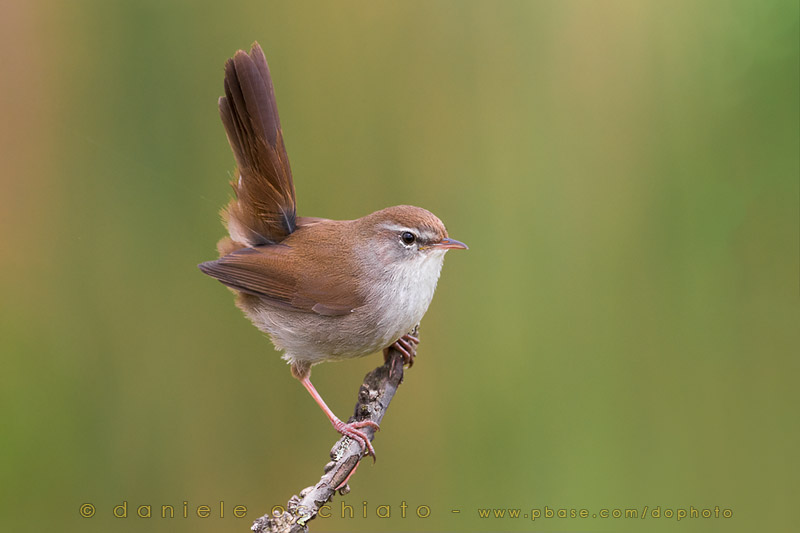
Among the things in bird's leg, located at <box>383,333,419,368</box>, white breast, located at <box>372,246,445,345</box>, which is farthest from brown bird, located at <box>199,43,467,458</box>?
bird's leg, located at <box>383,333,419,368</box>

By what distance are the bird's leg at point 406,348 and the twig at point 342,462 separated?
19 mm

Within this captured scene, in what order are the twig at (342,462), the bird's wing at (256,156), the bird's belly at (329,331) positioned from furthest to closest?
the bird's belly at (329,331)
the bird's wing at (256,156)
the twig at (342,462)

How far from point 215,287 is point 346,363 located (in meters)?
0.66

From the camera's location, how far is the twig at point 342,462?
2.15 m

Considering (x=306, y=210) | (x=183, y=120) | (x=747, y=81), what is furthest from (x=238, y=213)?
(x=747, y=81)

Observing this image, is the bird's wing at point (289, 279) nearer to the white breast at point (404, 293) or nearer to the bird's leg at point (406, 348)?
the white breast at point (404, 293)

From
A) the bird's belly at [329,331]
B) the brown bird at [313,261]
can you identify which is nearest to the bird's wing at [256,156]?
the brown bird at [313,261]

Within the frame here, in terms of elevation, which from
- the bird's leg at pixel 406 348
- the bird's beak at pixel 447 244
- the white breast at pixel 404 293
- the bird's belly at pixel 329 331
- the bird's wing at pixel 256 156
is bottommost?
the bird's leg at pixel 406 348

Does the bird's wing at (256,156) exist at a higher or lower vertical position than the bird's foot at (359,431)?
higher

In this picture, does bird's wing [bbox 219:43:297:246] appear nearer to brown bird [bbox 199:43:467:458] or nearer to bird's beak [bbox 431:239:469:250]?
brown bird [bbox 199:43:467:458]

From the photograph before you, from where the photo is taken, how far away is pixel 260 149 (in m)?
2.62

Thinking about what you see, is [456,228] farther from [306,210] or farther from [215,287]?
[215,287]

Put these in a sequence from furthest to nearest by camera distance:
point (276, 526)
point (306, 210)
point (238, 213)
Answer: point (306, 210) < point (238, 213) < point (276, 526)

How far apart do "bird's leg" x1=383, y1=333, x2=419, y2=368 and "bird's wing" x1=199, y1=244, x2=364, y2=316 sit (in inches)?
14.4
